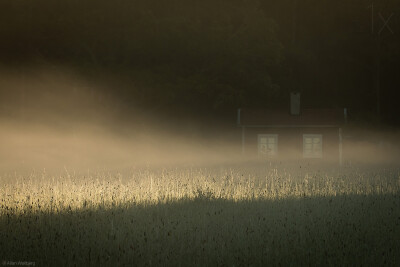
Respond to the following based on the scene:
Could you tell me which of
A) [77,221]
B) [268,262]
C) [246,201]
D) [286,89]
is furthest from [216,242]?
[286,89]

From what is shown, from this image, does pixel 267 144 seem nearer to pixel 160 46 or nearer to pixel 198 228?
pixel 160 46

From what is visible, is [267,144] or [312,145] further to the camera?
[267,144]

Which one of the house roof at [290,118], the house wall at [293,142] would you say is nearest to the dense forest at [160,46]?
the house roof at [290,118]

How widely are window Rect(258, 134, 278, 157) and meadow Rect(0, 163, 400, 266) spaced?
21478 millimetres

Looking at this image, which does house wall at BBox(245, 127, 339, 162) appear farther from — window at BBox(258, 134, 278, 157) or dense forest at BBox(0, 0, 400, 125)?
dense forest at BBox(0, 0, 400, 125)

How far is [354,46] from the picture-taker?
190 ft

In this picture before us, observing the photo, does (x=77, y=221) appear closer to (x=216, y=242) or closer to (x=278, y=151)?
(x=216, y=242)

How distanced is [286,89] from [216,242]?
3877cm

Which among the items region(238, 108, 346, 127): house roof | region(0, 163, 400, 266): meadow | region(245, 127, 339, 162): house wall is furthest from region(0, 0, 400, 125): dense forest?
region(0, 163, 400, 266): meadow

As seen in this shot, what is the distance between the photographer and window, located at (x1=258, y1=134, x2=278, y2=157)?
3800cm

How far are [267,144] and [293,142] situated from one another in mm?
1827

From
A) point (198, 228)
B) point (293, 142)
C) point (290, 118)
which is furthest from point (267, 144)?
point (198, 228)

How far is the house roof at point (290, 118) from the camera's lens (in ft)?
124

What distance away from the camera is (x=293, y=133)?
38.1m
